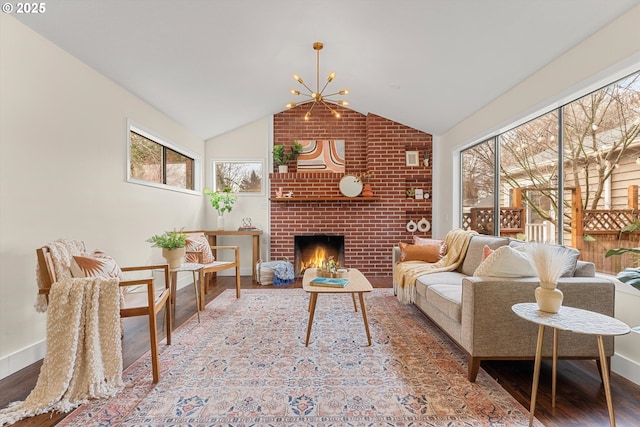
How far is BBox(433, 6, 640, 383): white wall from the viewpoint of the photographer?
6.21 feet

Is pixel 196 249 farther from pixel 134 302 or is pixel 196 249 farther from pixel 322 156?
pixel 322 156

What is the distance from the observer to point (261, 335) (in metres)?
2.54

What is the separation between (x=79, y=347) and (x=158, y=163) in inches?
108

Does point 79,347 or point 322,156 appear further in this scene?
point 322,156

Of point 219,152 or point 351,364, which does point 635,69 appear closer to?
point 351,364

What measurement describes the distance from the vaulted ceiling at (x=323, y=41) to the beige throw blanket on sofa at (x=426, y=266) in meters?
1.61

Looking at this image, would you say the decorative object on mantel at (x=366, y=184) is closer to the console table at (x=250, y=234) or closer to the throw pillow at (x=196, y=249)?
the console table at (x=250, y=234)

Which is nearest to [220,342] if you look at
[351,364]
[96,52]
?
[351,364]

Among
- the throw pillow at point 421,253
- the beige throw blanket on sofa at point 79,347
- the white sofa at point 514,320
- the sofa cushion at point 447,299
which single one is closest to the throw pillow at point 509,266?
the white sofa at point 514,320

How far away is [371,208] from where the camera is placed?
17.0 feet

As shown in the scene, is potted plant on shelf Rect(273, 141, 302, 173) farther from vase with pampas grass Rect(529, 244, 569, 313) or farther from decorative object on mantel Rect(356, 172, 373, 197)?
vase with pampas grass Rect(529, 244, 569, 313)

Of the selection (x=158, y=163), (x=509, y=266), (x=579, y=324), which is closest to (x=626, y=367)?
(x=509, y=266)

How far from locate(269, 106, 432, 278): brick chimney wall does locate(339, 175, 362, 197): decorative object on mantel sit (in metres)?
0.10

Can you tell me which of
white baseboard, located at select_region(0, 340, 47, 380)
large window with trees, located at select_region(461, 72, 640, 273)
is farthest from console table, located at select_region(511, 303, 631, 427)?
white baseboard, located at select_region(0, 340, 47, 380)
